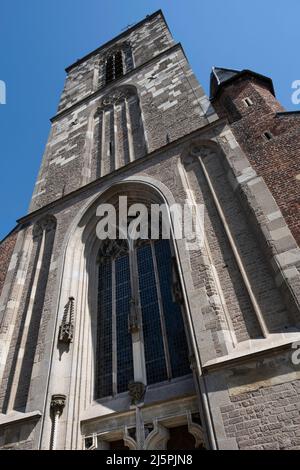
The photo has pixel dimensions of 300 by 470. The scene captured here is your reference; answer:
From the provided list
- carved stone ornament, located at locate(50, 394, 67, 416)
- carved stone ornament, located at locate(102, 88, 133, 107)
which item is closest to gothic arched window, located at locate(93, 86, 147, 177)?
carved stone ornament, located at locate(102, 88, 133, 107)

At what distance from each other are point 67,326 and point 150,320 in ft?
6.05

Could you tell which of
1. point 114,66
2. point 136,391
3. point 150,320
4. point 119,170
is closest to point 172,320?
point 150,320

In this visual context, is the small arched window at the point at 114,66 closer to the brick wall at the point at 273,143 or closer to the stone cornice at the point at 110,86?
the stone cornice at the point at 110,86

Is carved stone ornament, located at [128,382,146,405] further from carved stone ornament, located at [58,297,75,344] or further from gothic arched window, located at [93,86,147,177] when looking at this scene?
gothic arched window, located at [93,86,147,177]

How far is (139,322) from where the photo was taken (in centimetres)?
742

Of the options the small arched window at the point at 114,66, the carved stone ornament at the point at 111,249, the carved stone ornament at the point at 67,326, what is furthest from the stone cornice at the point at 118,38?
the carved stone ornament at the point at 67,326

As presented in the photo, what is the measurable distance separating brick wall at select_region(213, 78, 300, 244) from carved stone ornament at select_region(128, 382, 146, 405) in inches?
158

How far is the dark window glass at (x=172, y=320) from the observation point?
6.55m

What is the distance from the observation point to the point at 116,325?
25.9 ft

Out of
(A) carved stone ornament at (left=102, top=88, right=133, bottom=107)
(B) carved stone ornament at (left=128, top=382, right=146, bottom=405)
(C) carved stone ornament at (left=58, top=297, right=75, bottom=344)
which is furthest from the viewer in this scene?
(A) carved stone ornament at (left=102, top=88, right=133, bottom=107)

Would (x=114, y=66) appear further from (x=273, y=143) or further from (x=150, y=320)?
(x=150, y=320)

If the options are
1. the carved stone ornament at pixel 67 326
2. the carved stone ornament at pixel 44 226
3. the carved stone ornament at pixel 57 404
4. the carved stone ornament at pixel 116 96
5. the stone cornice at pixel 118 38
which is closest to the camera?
the carved stone ornament at pixel 57 404

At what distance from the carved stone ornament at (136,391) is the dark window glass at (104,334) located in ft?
2.77

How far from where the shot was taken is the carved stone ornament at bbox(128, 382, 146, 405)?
6.22 m
